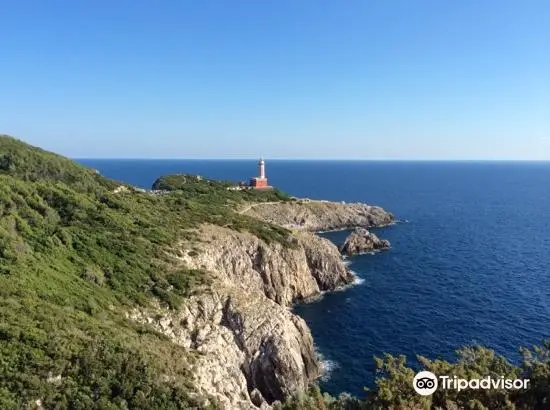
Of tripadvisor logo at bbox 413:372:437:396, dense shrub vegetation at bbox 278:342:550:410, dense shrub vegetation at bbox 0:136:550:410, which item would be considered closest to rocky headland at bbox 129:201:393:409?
dense shrub vegetation at bbox 0:136:550:410

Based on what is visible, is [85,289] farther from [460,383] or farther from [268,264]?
[460,383]

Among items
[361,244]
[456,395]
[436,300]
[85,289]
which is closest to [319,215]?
[361,244]

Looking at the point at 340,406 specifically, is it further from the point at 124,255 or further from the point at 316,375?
the point at 124,255

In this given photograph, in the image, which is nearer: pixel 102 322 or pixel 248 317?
pixel 102 322

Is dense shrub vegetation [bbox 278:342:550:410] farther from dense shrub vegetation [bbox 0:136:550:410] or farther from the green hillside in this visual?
the green hillside

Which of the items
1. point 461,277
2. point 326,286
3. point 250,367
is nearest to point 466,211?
point 461,277

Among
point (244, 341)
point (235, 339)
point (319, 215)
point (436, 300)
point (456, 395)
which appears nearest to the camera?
point (456, 395)

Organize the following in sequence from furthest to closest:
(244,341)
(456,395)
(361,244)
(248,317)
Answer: (361,244) → (248,317) → (244,341) → (456,395)

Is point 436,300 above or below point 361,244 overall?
below
